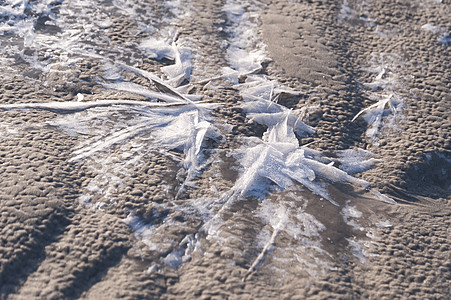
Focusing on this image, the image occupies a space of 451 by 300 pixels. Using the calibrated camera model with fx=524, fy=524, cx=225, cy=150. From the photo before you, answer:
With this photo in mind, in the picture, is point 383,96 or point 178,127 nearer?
point 178,127

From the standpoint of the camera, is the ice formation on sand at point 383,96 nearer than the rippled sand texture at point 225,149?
No

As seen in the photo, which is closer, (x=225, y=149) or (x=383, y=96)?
(x=225, y=149)

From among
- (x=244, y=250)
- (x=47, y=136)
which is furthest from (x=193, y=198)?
(x=47, y=136)

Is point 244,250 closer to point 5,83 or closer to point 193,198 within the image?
point 193,198

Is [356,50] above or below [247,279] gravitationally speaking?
above

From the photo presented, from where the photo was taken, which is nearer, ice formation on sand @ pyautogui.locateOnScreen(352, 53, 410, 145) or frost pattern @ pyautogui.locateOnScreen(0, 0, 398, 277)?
frost pattern @ pyautogui.locateOnScreen(0, 0, 398, 277)

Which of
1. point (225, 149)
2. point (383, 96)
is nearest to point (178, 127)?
point (225, 149)

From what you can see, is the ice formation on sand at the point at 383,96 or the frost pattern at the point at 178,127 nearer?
the frost pattern at the point at 178,127

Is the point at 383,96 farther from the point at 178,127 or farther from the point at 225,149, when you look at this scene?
the point at 178,127
